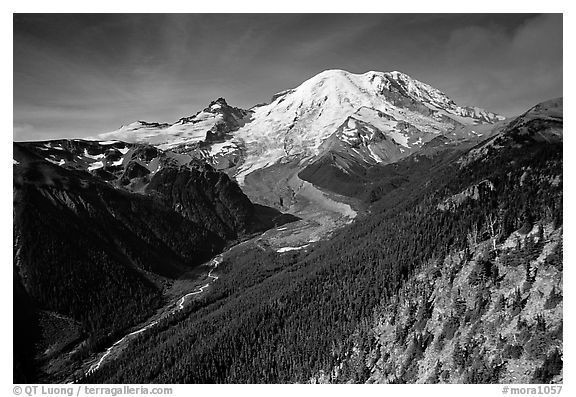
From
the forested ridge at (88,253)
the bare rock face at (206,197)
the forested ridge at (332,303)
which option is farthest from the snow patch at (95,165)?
the forested ridge at (332,303)

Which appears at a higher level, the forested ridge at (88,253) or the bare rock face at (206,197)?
the bare rock face at (206,197)

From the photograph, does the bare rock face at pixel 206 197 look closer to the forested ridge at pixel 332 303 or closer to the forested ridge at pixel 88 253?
the forested ridge at pixel 88 253

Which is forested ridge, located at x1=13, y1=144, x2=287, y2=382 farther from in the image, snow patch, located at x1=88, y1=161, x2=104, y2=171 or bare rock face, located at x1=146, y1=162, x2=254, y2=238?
snow patch, located at x1=88, y1=161, x2=104, y2=171

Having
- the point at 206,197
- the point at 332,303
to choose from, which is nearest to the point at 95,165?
the point at 206,197

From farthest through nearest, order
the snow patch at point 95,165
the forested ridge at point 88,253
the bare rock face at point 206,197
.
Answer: the snow patch at point 95,165 → the bare rock face at point 206,197 → the forested ridge at point 88,253

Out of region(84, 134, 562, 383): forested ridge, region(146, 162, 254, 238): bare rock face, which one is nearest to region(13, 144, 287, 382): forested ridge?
region(146, 162, 254, 238): bare rock face

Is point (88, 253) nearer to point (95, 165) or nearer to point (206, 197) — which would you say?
point (206, 197)
